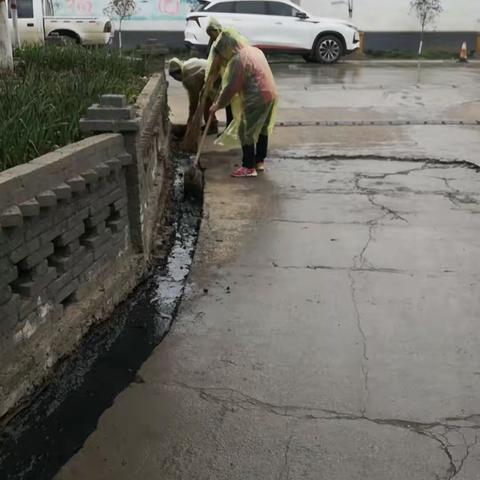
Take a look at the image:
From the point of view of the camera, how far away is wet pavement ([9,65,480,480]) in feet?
9.75

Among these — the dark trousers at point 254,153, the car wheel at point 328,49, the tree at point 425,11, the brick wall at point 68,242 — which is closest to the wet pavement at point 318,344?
the dark trousers at point 254,153

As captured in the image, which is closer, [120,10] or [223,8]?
[223,8]

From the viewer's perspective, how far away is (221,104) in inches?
273

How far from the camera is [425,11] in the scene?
22.0m

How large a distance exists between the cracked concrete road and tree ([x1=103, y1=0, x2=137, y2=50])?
14759mm

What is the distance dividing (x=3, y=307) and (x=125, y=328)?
1156 millimetres

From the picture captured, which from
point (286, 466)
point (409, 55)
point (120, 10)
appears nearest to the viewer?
point (286, 466)

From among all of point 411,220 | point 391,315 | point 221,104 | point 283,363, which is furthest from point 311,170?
point 283,363

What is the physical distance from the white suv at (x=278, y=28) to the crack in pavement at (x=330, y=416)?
15681 mm

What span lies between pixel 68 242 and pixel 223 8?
51.9 ft

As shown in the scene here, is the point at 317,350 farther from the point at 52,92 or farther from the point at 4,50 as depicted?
the point at 4,50

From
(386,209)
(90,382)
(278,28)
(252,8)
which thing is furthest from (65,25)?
(90,382)

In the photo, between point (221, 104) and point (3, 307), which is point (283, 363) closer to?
point (3, 307)

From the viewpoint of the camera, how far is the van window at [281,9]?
60.4ft
